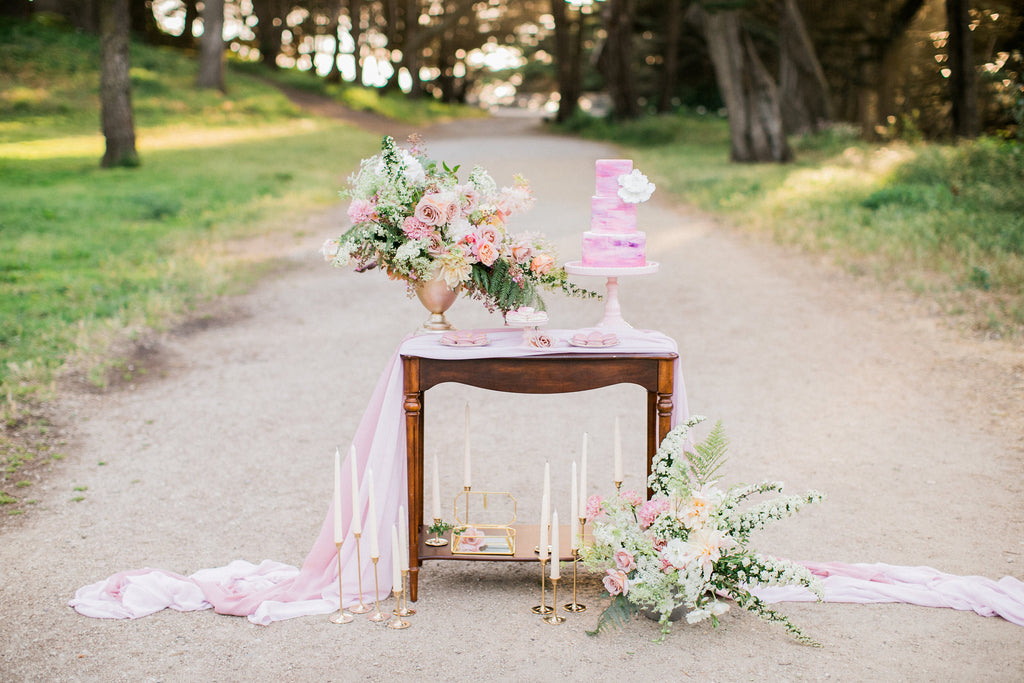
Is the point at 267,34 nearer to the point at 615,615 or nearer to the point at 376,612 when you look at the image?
the point at 376,612

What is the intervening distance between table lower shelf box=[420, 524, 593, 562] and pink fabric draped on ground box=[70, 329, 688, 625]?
0.20 metres

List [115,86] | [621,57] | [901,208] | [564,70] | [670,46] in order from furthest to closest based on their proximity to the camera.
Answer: [564,70]
[670,46]
[621,57]
[115,86]
[901,208]

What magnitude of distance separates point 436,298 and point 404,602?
1398mm

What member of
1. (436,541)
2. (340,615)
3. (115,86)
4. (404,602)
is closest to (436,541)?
(436,541)

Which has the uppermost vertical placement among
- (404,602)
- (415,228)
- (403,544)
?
(415,228)

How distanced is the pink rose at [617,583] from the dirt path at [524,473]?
0.18 m

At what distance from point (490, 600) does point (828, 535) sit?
186 centimetres

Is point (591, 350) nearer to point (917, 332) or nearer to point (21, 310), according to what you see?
point (917, 332)

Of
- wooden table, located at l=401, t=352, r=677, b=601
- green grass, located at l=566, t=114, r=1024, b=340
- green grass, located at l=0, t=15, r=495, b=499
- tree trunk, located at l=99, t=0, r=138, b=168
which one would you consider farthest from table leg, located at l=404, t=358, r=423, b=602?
tree trunk, located at l=99, t=0, r=138, b=168

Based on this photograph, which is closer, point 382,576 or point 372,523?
point 372,523

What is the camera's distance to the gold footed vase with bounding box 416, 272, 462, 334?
433 cm

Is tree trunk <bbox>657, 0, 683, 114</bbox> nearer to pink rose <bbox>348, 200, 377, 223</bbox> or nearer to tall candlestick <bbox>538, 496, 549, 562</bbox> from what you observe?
pink rose <bbox>348, 200, 377, 223</bbox>

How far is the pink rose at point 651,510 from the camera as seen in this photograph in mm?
4055

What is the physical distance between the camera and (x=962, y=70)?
20.1 m
